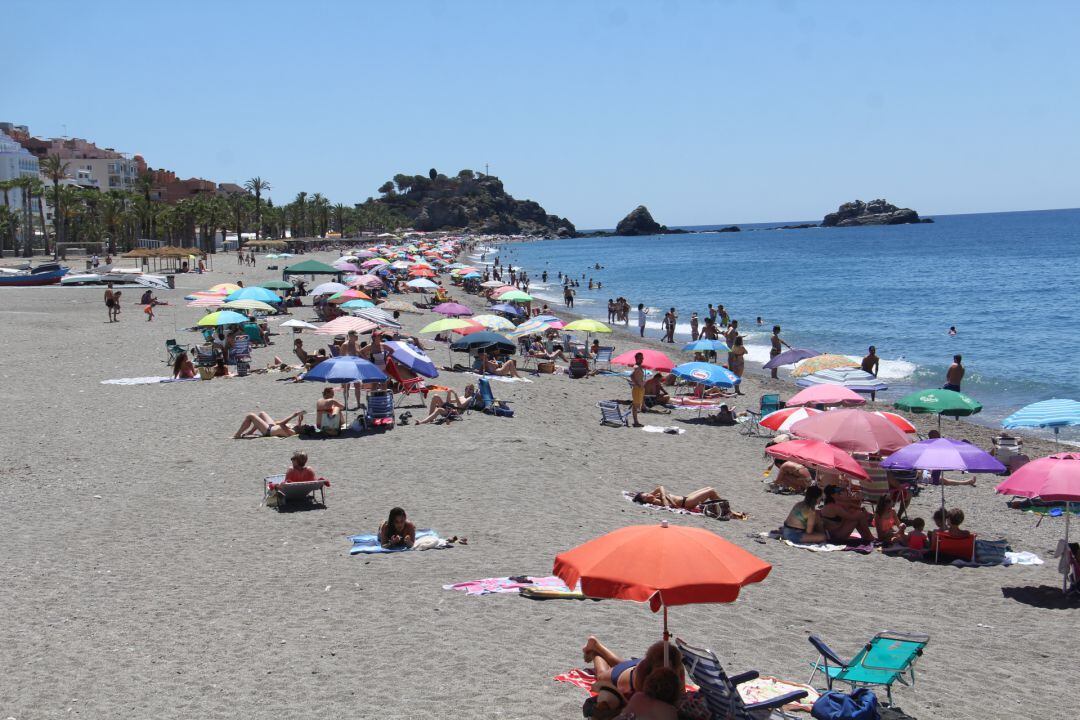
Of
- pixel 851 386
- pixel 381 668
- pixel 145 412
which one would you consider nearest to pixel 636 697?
pixel 381 668

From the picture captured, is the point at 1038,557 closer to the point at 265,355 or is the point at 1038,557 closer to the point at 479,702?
the point at 479,702

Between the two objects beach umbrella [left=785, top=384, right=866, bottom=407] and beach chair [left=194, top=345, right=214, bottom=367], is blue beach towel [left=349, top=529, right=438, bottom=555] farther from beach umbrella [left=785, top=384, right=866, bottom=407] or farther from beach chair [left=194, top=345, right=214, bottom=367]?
beach chair [left=194, top=345, right=214, bottom=367]

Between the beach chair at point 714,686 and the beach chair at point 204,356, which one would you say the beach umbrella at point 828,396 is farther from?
the beach chair at point 204,356

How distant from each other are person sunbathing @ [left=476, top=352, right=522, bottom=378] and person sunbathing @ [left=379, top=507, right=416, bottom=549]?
11800 millimetres

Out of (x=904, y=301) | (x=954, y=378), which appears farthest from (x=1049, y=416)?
(x=904, y=301)

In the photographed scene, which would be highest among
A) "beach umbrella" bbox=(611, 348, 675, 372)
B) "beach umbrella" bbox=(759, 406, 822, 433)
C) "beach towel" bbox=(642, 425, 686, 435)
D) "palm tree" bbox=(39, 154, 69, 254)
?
"palm tree" bbox=(39, 154, 69, 254)

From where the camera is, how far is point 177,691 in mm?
5984

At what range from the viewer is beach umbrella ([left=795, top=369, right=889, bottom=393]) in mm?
15578

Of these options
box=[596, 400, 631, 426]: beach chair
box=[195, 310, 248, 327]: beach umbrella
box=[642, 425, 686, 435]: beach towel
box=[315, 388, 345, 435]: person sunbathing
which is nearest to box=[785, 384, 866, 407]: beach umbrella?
box=[642, 425, 686, 435]: beach towel

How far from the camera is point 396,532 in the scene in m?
9.33

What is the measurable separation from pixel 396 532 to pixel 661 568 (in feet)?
15.1

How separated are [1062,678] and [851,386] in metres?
8.93

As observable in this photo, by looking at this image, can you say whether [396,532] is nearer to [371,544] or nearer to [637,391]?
[371,544]

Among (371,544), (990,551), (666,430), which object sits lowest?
(990,551)
